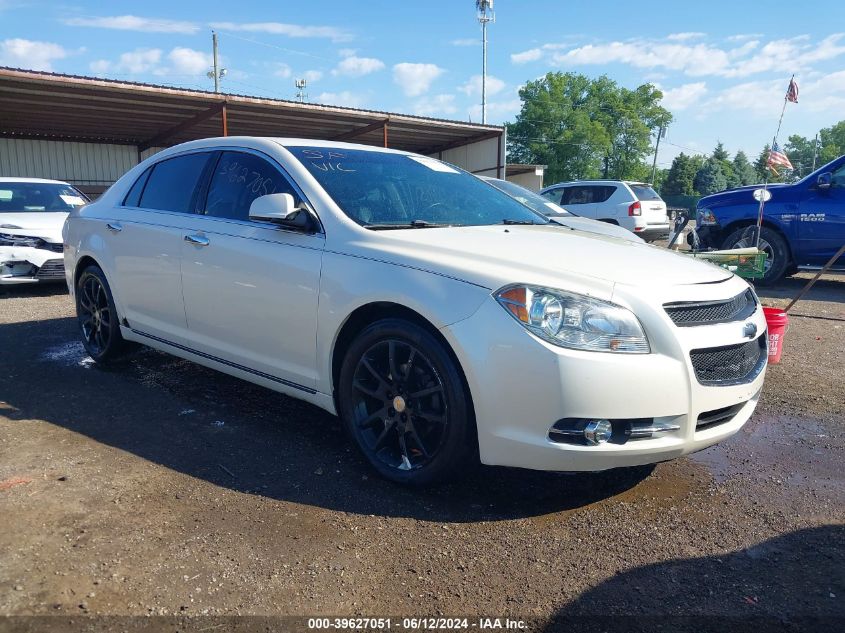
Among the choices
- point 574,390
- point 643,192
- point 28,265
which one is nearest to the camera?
point 574,390

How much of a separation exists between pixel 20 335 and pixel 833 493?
6506 mm

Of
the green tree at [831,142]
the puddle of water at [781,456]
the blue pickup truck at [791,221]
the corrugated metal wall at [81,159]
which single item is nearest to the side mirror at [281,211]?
the puddle of water at [781,456]

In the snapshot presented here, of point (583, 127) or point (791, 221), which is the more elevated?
point (583, 127)

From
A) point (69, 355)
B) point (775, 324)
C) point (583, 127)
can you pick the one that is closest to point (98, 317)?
point (69, 355)

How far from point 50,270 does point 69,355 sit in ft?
11.2

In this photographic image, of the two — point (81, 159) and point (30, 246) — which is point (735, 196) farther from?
point (81, 159)

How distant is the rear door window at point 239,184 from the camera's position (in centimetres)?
380

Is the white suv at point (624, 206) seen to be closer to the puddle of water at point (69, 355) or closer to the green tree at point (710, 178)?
the puddle of water at point (69, 355)

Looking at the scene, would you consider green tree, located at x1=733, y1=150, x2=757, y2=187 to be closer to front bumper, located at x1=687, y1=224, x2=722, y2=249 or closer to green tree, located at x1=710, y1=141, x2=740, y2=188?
green tree, located at x1=710, y1=141, x2=740, y2=188

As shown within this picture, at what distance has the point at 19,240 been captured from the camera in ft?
27.1

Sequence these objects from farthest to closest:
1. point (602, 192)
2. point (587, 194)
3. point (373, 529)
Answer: point (587, 194) → point (602, 192) → point (373, 529)

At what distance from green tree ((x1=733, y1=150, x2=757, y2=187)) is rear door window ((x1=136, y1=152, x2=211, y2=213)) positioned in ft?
303

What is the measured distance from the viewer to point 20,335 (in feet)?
20.4

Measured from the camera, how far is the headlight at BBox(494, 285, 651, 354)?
2.62 meters
